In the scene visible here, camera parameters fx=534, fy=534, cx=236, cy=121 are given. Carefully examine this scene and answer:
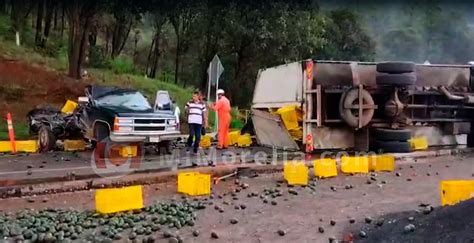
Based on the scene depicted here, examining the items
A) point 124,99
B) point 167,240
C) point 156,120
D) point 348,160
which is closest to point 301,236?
point 167,240

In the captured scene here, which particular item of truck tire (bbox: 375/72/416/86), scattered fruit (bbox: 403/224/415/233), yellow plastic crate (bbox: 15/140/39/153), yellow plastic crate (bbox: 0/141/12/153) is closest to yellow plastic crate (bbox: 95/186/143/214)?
scattered fruit (bbox: 403/224/415/233)

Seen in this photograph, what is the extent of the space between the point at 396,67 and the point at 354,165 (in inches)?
119

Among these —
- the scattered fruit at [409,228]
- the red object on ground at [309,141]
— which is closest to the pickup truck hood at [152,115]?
the red object on ground at [309,141]

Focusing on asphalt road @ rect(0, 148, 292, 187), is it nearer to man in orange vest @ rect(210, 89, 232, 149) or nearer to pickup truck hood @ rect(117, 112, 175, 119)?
man in orange vest @ rect(210, 89, 232, 149)

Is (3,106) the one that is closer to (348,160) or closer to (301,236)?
(348,160)

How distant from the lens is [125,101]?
14.1 metres

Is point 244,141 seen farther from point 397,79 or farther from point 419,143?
point 397,79

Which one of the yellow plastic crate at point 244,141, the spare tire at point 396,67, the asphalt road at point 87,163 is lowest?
the asphalt road at point 87,163

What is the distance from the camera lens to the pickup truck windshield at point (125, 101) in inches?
545

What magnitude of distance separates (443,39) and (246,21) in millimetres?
30545

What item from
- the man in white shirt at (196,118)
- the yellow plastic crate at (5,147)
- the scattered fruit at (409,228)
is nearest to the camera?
the scattered fruit at (409,228)

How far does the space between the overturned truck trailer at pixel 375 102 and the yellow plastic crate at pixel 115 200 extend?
20.3ft

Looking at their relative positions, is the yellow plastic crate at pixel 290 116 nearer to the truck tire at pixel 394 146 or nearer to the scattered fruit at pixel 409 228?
the truck tire at pixel 394 146

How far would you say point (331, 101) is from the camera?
12836 millimetres
